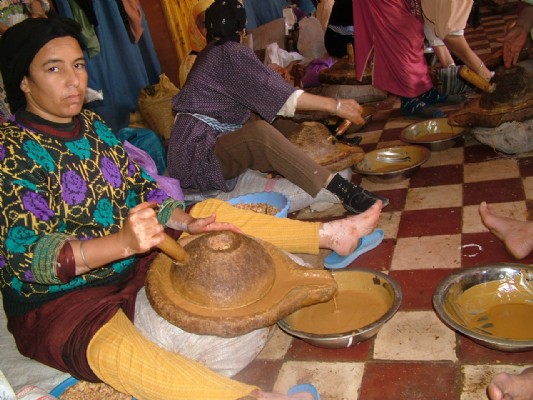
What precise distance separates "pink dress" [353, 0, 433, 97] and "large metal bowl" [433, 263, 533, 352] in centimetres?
271

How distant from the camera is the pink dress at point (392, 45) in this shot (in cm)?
411

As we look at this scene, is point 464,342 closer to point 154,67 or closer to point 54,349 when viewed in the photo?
point 54,349

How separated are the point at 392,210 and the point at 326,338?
1377mm

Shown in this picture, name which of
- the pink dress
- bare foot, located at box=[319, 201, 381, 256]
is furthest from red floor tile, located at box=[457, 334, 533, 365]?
the pink dress

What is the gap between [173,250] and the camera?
1.71 metres

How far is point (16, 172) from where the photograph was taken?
1.67 meters

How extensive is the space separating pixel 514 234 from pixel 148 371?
165cm

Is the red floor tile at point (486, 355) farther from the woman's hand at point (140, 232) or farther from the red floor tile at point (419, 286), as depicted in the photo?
the woman's hand at point (140, 232)

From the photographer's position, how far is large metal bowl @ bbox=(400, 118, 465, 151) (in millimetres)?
3395

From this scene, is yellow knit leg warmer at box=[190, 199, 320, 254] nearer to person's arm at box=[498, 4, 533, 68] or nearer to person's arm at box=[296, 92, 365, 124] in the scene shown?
person's arm at box=[296, 92, 365, 124]

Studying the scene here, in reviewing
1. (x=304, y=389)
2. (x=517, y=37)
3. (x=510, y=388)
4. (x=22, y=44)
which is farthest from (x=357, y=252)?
(x=517, y=37)

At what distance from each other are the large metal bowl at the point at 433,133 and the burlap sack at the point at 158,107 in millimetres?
2440

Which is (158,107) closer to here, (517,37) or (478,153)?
(478,153)

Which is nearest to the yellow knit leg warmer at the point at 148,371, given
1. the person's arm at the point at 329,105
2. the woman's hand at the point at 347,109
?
the person's arm at the point at 329,105
